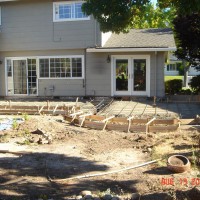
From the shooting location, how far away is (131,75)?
20.9 meters

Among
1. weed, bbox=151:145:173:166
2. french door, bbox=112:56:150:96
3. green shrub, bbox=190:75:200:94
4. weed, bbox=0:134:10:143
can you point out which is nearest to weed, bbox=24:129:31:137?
weed, bbox=0:134:10:143

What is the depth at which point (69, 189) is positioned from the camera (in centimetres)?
614

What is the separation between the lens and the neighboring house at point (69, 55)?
2064 cm

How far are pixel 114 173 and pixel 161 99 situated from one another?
43.7 feet

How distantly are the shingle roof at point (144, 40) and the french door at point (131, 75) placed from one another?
77 centimetres

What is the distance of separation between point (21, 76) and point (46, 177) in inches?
650

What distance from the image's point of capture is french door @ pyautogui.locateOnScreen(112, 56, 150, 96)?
67.9 ft

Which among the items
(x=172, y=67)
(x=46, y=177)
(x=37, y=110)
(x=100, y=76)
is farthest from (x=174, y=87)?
(x=172, y=67)

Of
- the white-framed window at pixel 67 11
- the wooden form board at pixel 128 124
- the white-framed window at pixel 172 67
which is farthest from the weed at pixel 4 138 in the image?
the white-framed window at pixel 172 67

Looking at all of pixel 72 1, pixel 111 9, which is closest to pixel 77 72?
pixel 72 1

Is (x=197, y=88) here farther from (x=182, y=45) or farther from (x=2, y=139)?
(x=2, y=139)

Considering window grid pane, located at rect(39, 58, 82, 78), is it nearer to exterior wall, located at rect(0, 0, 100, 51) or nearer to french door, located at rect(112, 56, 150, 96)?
exterior wall, located at rect(0, 0, 100, 51)

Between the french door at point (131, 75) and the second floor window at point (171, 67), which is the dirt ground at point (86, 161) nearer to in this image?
the french door at point (131, 75)

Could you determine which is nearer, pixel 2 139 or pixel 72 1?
pixel 2 139
